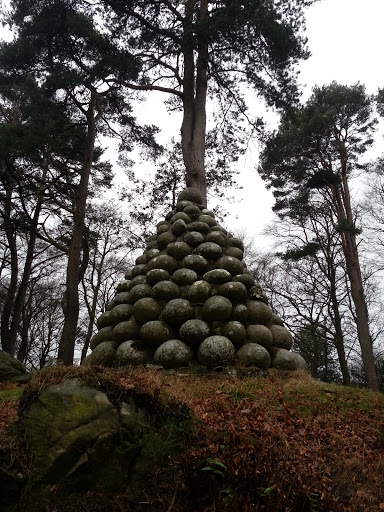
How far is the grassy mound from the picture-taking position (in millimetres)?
2307

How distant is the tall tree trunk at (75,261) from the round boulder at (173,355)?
16.9ft

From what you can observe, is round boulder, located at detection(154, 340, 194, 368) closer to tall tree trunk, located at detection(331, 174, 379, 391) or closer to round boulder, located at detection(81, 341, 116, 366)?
round boulder, located at detection(81, 341, 116, 366)

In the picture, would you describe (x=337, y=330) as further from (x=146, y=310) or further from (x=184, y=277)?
(x=146, y=310)

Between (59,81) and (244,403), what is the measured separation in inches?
333

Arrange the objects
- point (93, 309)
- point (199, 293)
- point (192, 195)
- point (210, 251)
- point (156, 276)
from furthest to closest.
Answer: point (93, 309) < point (192, 195) < point (210, 251) < point (156, 276) < point (199, 293)


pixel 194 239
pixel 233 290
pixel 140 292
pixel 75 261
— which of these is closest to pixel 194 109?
pixel 194 239

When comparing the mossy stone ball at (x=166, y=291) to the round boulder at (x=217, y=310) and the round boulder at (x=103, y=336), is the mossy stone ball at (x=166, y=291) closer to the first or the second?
the round boulder at (x=217, y=310)

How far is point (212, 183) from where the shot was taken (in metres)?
14.4

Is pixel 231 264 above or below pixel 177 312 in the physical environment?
above

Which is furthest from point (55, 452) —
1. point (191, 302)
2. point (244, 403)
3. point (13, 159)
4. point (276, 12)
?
point (276, 12)

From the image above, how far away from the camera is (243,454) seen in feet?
8.25

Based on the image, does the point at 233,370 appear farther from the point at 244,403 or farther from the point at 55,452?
the point at 55,452

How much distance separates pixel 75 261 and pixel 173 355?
21.1 feet

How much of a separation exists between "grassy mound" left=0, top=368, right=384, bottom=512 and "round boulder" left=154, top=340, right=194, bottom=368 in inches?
35.5
